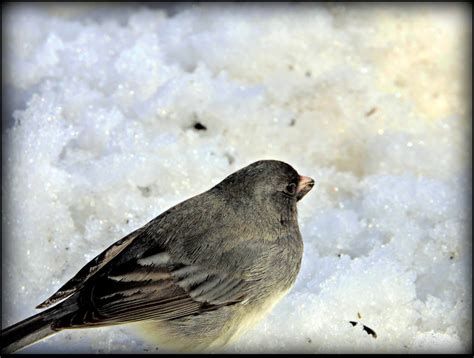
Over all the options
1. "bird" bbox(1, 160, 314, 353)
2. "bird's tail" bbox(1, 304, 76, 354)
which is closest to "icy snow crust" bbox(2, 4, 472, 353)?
"bird" bbox(1, 160, 314, 353)

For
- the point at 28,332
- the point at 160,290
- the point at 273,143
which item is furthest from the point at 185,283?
the point at 273,143

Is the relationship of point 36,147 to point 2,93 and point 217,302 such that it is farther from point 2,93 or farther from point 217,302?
point 217,302

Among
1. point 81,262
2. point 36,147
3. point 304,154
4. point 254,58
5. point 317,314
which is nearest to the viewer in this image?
point 317,314

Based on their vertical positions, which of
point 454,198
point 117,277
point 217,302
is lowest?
point 454,198

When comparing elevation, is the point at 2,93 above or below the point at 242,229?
above

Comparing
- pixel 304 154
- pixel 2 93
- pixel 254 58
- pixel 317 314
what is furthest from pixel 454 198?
pixel 2 93

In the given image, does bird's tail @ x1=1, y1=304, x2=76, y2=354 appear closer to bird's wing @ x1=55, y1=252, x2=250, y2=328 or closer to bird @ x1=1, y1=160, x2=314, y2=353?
bird @ x1=1, y1=160, x2=314, y2=353

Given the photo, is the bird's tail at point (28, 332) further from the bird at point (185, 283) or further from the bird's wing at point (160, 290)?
the bird's wing at point (160, 290)
